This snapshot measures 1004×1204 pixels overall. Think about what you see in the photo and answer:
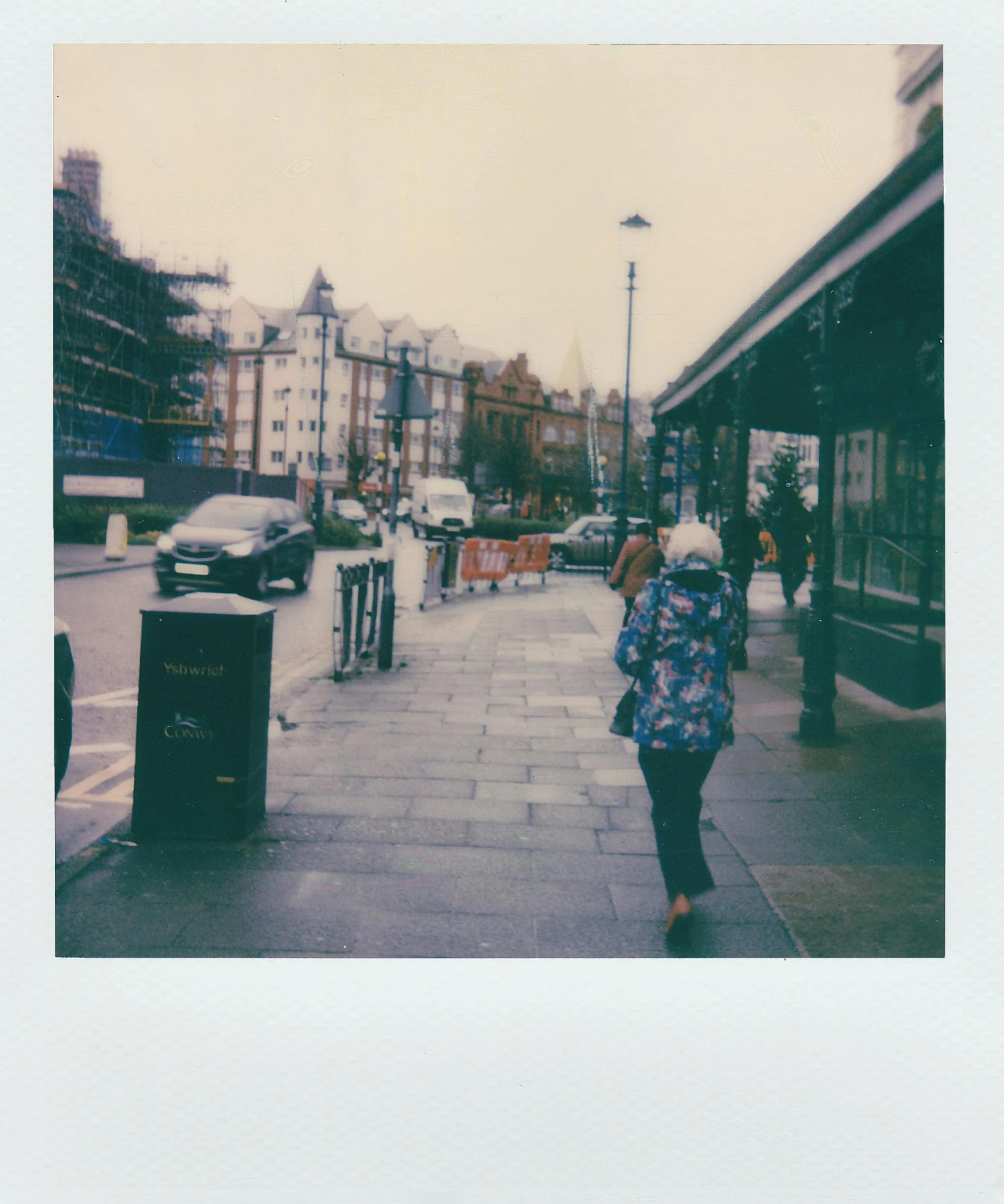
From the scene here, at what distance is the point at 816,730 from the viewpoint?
6.39 m

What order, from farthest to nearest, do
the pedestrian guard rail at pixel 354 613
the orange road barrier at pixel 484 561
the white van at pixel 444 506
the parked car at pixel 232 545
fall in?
the white van at pixel 444 506
the orange road barrier at pixel 484 561
the parked car at pixel 232 545
the pedestrian guard rail at pixel 354 613

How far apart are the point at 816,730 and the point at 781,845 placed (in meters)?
2.02

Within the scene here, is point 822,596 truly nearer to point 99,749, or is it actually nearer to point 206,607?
point 206,607

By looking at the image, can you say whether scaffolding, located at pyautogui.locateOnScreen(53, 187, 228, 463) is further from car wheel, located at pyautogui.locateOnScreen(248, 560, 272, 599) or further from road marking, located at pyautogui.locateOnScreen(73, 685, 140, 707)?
car wheel, located at pyautogui.locateOnScreen(248, 560, 272, 599)

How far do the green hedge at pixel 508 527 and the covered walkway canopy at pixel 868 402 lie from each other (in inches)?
692

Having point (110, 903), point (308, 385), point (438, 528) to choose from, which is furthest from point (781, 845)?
point (438, 528)

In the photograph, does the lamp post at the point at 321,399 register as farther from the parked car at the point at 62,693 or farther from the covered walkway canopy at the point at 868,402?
the covered walkway canopy at the point at 868,402

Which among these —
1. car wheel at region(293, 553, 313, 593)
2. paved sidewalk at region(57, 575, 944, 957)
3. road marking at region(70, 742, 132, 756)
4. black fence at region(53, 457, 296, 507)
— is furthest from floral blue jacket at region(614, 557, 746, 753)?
car wheel at region(293, 553, 313, 593)

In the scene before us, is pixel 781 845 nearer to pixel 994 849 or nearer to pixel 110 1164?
pixel 994 849

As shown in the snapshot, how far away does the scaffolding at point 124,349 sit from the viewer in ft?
15.1

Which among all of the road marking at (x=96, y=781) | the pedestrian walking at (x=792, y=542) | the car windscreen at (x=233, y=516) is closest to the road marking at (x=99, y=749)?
the road marking at (x=96, y=781)

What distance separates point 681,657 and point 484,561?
14.0 m

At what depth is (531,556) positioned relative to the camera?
19969 millimetres

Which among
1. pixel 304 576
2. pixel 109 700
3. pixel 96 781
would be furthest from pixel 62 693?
pixel 304 576
